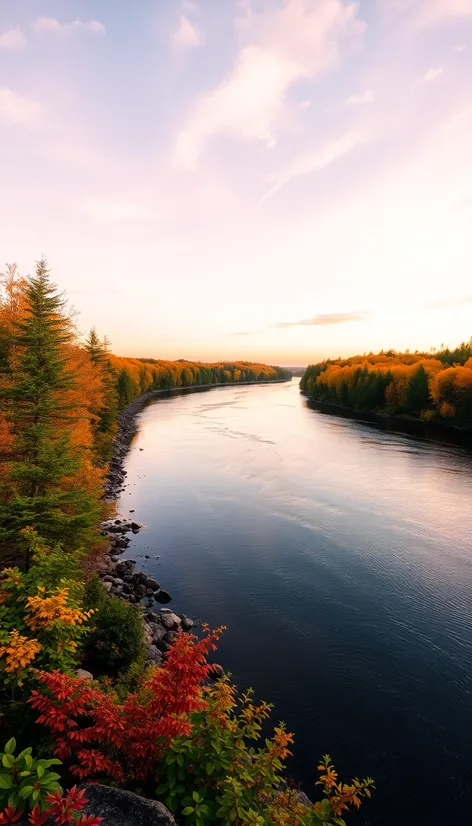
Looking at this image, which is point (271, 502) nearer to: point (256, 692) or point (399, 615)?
point (399, 615)

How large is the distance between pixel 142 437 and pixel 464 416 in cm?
5712

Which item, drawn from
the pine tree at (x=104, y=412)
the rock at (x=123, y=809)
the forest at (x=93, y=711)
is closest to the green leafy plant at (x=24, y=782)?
the forest at (x=93, y=711)

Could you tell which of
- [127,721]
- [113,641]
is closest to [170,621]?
[113,641]

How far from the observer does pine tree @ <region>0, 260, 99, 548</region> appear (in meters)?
16.3

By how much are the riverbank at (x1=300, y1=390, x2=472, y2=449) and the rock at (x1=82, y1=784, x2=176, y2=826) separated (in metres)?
62.8

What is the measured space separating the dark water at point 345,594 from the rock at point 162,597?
1.79 feet

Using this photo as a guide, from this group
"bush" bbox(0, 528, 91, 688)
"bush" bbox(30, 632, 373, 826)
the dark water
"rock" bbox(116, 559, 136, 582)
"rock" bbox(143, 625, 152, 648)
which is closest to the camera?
"bush" bbox(30, 632, 373, 826)

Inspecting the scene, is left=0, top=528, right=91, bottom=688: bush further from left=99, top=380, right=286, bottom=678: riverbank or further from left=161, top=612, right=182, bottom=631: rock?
left=161, top=612, right=182, bottom=631: rock

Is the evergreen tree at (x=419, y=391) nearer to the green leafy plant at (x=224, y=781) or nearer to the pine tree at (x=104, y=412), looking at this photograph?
the pine tree at (x=104, y=412)

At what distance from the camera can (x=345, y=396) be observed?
118 m

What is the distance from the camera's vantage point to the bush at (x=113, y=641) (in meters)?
13.8

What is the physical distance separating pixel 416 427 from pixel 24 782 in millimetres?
80999

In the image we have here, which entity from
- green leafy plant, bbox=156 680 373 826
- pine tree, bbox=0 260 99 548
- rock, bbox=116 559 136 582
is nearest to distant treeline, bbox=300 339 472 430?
rock, bbox=116 559 136 582

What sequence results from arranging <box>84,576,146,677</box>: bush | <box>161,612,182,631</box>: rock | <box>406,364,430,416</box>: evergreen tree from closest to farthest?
<box>84,576,146,677</box>: bush, <box>161,612,182,631</box>: rock, <box>406,364,430,416</box>: evergreen tree
